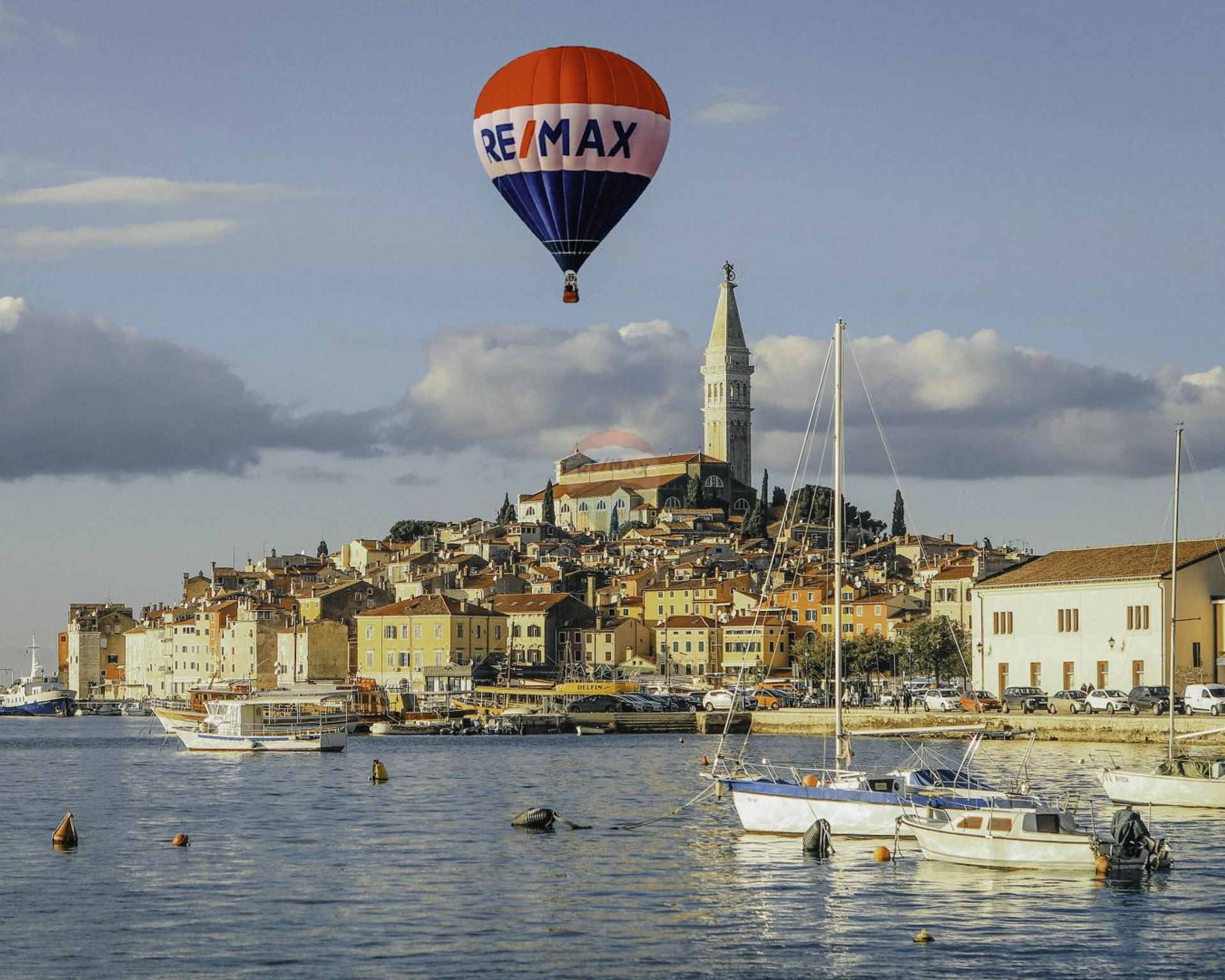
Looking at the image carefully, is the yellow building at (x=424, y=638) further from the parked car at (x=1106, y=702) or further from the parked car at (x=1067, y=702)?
the parked car at (x=1106, y=702)

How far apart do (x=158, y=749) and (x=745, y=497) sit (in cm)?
12085

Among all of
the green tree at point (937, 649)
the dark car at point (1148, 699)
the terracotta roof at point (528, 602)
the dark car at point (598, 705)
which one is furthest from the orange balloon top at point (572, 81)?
the terracotta roof at point (528, 602)

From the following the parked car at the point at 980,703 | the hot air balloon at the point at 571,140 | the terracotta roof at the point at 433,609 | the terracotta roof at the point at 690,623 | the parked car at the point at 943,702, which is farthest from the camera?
the terracotta roof at the point at 433,609

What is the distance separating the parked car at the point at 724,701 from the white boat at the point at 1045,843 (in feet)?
181

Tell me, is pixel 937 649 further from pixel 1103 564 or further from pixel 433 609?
pixel 433 609

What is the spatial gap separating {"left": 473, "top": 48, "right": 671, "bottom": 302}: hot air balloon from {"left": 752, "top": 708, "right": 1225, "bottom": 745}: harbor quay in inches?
721

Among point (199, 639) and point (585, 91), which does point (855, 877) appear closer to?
point (585, 91)

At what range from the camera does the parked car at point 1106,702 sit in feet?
220

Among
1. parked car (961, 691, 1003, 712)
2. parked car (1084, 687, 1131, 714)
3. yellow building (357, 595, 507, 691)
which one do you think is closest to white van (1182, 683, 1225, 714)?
parked car (1084, 687, 1131, 714)

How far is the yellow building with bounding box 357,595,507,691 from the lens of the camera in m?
131

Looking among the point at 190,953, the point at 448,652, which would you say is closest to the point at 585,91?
the point at 190,953

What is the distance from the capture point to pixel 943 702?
255 ft

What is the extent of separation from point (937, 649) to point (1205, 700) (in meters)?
34.3

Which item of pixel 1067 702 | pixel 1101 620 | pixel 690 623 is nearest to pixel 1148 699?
pixel 1067 702
